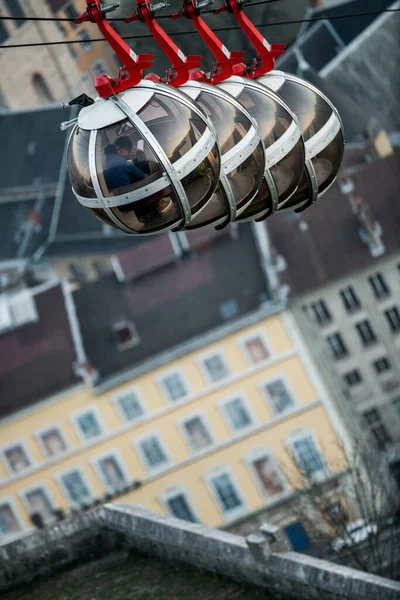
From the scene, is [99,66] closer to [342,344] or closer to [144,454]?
[342,344]

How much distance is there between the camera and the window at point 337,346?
49.9 metres

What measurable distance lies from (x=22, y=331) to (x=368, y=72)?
79.6ft

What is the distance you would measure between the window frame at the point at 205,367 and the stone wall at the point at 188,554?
Result: 96.2 ft

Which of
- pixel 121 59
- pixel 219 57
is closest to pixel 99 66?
pixel 219 57

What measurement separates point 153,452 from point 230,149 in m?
38.1

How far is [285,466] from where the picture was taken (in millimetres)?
44906

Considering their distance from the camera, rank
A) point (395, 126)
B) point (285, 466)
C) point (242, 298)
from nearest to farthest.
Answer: point (285, 466) < point (242, 298) < point (395, 126)

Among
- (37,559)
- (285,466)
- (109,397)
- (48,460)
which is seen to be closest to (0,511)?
(48,460)

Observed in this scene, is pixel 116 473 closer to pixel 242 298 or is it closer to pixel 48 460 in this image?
pixel 48 460

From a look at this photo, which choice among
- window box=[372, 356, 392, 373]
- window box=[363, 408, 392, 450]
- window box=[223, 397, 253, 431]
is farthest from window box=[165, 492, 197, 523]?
window box=[372, 356, 392, 373]

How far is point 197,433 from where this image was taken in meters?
48.8

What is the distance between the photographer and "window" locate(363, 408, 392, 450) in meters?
50.1

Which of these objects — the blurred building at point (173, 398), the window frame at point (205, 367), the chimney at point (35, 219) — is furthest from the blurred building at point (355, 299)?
the chimney at point (35, 219)

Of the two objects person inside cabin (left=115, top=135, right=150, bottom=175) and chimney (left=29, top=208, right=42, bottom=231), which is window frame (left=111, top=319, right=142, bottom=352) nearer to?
chimney (left=29, top=208, right=42, bottom=231)
